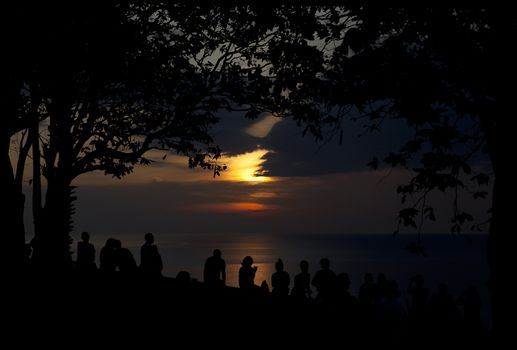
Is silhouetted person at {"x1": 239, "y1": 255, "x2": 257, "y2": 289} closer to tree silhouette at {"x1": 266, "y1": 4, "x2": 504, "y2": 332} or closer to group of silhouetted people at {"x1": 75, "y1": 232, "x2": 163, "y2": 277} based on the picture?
group of silhouetted people at {"x1": 75, "y1": 232, "x2": 163, "y2": 277}

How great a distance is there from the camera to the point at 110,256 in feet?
58.8

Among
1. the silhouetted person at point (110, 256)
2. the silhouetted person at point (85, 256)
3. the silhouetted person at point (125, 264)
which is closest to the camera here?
the silhouetted person at point (125, 264)

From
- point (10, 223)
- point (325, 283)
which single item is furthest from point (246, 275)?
point (10, 223)

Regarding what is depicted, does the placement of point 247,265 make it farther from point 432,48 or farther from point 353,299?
point 432,48

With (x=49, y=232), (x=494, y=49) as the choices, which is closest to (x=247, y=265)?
(x=49, y=232)

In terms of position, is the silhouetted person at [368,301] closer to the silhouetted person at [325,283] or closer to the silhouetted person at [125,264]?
the silhouetted person at [325,283]

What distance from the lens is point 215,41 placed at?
69.9ft

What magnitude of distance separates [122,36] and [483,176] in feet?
27.2

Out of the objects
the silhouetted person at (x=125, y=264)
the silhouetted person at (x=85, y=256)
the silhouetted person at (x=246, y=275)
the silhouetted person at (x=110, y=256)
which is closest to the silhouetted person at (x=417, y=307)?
the silhouetted person at (x=246, y=275)

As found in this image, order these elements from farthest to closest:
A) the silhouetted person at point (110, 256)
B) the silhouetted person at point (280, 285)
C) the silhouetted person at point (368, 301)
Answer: the silhouetted person at point (110, 256), the silhouetted person at point (280, 285), the silhouetted person at point (368, 301)

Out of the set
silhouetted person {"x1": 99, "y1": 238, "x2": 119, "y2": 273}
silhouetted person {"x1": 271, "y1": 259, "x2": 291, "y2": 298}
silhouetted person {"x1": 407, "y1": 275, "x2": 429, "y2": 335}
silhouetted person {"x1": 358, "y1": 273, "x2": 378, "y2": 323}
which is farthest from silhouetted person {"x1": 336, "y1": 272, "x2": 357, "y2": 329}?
silhouetted person {"x1": 99, "y1": 238, "x2": 119, "y2": 273}

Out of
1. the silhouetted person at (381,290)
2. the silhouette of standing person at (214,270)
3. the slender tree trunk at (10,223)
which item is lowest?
the silhouetted person at (381,290)

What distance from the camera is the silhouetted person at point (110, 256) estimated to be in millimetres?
17781

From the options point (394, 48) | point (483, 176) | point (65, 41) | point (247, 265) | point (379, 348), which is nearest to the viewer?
point (394, 48)
